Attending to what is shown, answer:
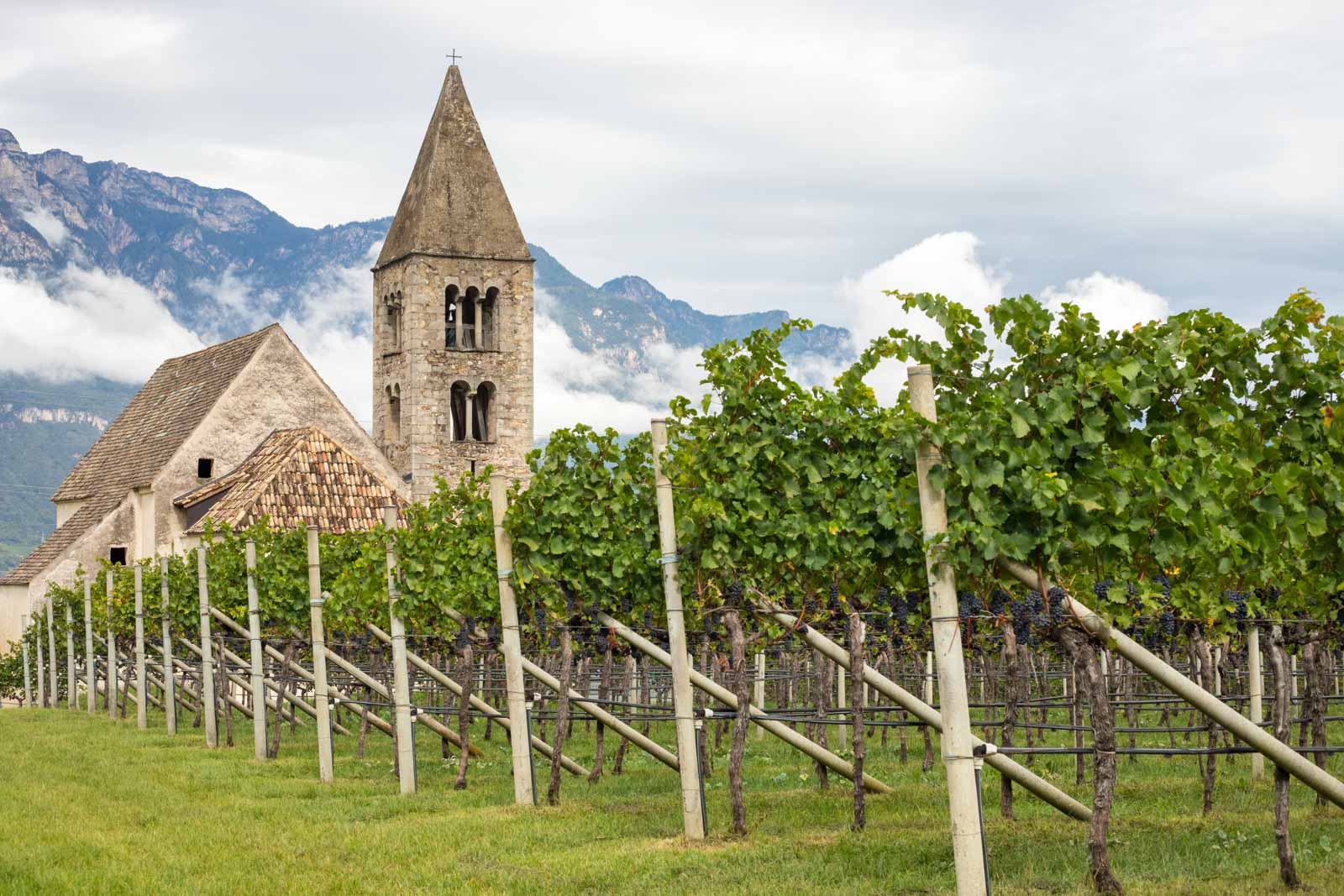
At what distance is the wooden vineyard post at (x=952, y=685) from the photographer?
929cm

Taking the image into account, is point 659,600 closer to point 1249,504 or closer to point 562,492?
point 562,492

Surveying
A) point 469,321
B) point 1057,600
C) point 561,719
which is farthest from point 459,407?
point 1057,600

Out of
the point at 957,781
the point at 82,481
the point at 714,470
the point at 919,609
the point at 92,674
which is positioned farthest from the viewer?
the point at 82,481

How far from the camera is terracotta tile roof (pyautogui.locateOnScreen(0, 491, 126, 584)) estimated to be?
49656 millimetres

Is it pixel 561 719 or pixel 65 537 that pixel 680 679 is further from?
pixel 65 537

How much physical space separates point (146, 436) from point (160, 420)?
0.66 metres

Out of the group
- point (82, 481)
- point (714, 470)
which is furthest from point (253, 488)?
point (714, 470)

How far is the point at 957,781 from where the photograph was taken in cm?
935

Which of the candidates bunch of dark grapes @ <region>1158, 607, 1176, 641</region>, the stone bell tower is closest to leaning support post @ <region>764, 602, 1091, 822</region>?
bunch of dark grapes @ <region>1158, 607, 1176, 641</region>

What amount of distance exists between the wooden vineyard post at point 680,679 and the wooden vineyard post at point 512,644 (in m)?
3.10

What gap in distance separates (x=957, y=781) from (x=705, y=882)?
2.85 meters

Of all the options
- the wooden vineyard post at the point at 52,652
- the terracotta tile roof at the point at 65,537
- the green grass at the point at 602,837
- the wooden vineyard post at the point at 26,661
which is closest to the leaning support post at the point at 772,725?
the green grass at the point at 602,837

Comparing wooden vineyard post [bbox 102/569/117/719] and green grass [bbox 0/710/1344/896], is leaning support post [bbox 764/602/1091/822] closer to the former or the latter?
green grass [bbox 0/710/1344/896]

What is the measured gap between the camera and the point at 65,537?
5128cm
